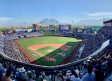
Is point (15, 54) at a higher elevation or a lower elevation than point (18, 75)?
lower

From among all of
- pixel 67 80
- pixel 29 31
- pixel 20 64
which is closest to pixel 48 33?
pixel 29 31

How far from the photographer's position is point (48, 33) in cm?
5697

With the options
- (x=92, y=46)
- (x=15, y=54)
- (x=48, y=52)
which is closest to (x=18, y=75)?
(x=15, y=54)

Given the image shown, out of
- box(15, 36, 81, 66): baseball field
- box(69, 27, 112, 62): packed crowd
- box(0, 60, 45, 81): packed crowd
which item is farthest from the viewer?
box(69, 27, 112, 62): packed crowd

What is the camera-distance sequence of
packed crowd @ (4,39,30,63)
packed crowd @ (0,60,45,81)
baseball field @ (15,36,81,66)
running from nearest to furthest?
packed crowd @ (0,60,45,81)
packed crowd @ (4,39,30,63)
baseball field @ (15,36,81,66)

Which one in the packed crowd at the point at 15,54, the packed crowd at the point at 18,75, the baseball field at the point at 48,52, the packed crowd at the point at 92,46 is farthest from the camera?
the packed crowd at the point at 92,46

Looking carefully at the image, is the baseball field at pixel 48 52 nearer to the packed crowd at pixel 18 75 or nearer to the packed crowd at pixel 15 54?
the packed crowd at pixel 15 54

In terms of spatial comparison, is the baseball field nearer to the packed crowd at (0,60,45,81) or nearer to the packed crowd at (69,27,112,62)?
the packed crowd at (69,27,112,62)

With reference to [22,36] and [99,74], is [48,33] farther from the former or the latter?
[99,74]

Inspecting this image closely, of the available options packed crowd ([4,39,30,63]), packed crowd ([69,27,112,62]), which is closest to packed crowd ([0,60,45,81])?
packed crowd ([4,39,30,63])

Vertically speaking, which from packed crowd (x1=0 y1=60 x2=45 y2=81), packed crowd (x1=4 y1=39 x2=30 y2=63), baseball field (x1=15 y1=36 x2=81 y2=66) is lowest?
baseball field (x1=15 y1=36 x2=81 y2=66)

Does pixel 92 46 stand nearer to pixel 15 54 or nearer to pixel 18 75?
pixel 15 54

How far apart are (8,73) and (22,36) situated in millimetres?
44008

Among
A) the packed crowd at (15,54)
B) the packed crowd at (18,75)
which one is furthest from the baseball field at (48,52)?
the packed crowd at (18,75)
